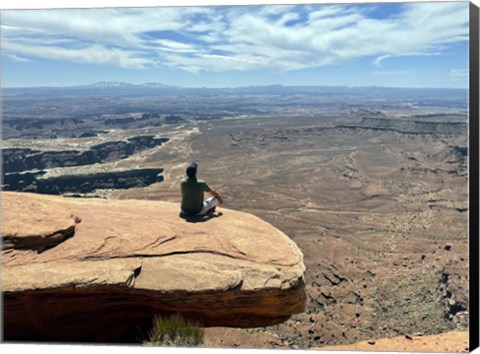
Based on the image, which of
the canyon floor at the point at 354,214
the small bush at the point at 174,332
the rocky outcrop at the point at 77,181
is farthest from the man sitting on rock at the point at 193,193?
the rocky outcrop at the point at 77,181

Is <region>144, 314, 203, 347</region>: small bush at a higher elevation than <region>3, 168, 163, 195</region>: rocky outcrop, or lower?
higher

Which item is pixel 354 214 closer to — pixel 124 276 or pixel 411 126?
pixel 124 276

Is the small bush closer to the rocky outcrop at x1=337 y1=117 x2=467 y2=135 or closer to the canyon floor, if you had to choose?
the canyon floor

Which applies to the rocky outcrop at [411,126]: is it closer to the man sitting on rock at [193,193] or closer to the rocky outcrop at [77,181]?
the rocky outcrop at [77,181]

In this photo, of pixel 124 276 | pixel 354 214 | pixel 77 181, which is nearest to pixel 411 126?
pixel 354 214

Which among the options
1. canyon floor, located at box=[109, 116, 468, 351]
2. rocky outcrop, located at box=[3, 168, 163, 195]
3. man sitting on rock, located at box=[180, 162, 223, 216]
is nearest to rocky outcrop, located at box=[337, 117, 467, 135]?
canyon floor, located at box=[109, 116, 468, 351]

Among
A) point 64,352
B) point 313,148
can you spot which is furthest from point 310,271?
point 313,148

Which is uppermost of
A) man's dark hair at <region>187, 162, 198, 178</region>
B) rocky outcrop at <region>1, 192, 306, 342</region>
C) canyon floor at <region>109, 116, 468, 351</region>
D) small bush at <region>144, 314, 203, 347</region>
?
man's dark hair at <region>187, 162, 198, 178</region>
